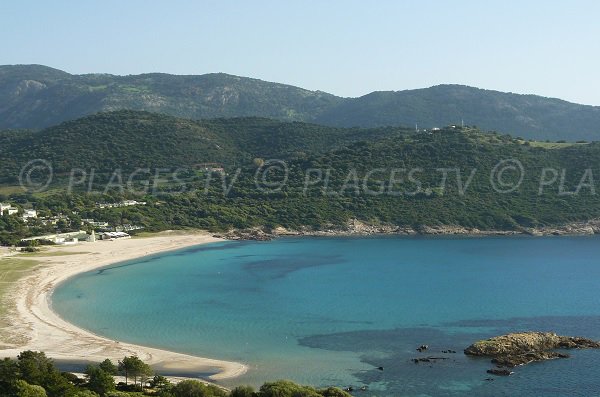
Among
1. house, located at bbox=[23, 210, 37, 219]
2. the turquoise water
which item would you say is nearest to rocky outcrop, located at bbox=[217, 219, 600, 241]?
the turquoise water

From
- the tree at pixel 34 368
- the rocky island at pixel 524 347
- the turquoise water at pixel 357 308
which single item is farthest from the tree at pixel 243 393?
the rocky island at pixel 524 347

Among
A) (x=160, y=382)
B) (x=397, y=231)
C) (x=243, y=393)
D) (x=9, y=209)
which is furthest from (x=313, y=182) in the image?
(x=243, y=393)

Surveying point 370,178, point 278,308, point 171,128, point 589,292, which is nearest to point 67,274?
point 278,308

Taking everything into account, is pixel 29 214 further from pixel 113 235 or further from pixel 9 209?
pixel 113 235

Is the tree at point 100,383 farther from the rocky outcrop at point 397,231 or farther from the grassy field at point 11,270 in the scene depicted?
the rocky outcrop at point 397,231

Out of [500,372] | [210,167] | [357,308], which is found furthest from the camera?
[210,167]

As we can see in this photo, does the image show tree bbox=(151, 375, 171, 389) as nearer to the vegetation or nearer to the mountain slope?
the vegetation

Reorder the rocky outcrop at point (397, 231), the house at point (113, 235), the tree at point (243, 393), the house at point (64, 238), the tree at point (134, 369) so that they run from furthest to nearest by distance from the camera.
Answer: the rocky outcrop at point (397, 231) < the house at point (113, 235) < the house at point (64, 238) < the tree at point (134, 369) < the tree at point (243, 393)

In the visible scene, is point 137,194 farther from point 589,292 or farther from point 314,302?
point 589,292
